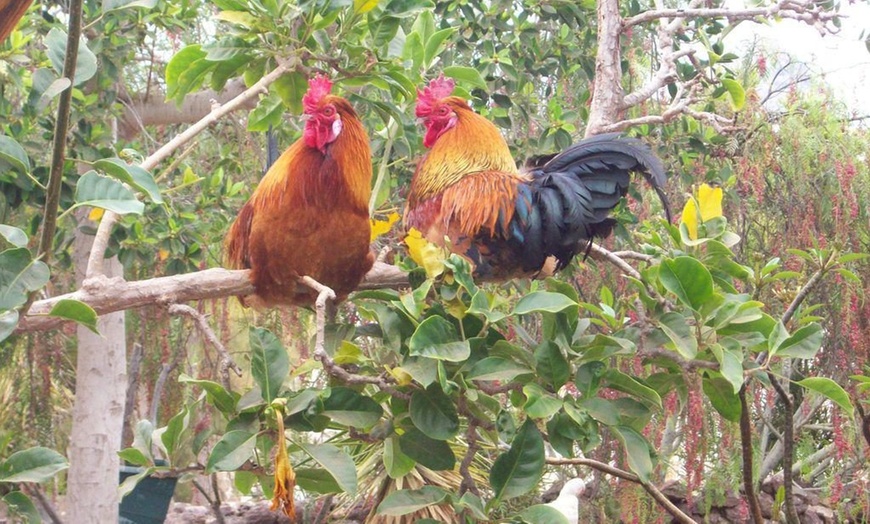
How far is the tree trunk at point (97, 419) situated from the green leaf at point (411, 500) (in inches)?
102

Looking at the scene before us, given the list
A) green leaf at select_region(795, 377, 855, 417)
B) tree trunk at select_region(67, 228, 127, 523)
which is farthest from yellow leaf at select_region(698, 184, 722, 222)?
tree trunk at select_region(67, 228, 127, 523)

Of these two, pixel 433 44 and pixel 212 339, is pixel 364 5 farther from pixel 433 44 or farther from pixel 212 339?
pixel 212 339

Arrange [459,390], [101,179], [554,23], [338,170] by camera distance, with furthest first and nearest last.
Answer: [554,23]
[338,170]
[459,390]
[101,179]

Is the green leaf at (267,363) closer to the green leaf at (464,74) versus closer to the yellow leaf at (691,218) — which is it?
the yellow leaf at (691,218)

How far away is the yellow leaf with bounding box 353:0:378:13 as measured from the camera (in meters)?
1.57

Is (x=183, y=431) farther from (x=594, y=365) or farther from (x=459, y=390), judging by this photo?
(x=594, y=365)

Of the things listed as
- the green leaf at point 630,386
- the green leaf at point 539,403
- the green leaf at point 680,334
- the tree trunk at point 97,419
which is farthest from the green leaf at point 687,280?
the tree trunk at point 97,419

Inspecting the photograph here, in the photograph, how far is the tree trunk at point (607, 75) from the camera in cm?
231

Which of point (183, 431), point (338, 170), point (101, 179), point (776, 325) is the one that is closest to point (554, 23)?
point (338, 170)

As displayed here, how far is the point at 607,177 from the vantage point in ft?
6.75

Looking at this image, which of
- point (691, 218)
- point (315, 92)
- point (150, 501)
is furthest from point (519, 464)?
point (150, 501)

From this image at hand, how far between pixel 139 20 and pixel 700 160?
234 centimetres

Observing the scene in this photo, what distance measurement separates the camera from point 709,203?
1641mm

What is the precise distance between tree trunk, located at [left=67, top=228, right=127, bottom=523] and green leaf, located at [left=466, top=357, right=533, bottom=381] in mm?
2665
